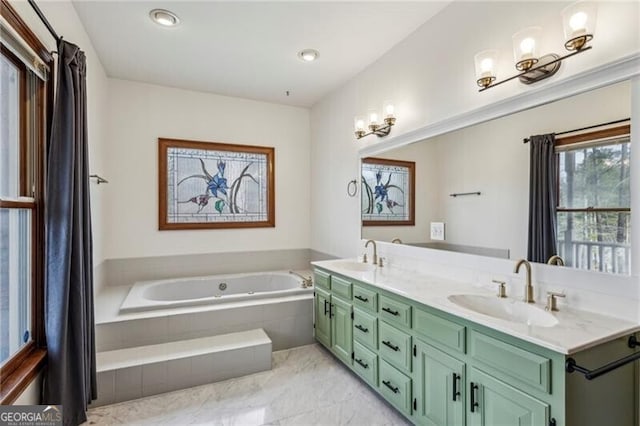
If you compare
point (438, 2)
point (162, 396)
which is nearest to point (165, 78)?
point (438, 2)

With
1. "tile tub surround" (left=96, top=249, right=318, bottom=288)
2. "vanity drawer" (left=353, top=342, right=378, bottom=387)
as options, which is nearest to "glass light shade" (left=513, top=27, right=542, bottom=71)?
"vanity drawer" (left=353, top=342, right=378, bottom=387)

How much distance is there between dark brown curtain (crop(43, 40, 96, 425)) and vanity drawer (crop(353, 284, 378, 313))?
1760 mm

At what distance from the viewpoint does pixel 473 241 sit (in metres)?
2.15

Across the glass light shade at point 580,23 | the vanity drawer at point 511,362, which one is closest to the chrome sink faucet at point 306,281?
the vanity drawer at point 511,362

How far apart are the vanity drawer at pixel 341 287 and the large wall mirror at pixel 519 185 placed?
63cm

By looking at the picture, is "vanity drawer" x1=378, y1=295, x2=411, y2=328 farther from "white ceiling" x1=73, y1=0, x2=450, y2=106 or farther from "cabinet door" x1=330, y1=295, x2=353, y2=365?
"white ceiling" x1=73, y1=0, x2=450, y2=106

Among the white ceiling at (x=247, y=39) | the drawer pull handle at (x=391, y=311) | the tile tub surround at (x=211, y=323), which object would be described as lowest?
the tile tub surround at (x=211, y=323)

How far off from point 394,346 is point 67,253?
1.98m

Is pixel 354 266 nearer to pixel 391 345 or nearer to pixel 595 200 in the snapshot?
pixel 391 345

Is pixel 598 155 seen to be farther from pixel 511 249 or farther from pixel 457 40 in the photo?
pixel 457 40

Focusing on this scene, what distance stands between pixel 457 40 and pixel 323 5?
0.95m

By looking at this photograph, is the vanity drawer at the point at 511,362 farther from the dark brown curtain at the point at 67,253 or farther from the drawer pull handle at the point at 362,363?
the dark brown curtain at the point at 67,253

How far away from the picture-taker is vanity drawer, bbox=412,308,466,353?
1616mm

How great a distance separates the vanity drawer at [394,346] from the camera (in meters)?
1.97
